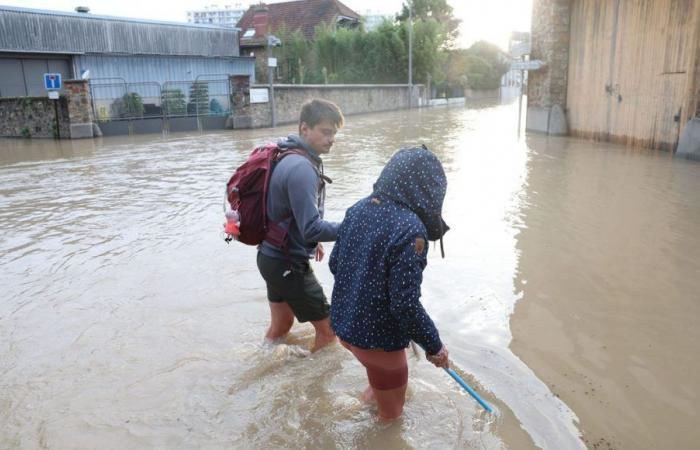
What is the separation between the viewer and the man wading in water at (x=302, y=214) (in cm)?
318

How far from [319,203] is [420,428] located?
52.9 inches

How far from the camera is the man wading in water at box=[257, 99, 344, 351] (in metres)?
3.18

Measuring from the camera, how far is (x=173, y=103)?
2342 centimetres

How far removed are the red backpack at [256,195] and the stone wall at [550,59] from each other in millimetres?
14923

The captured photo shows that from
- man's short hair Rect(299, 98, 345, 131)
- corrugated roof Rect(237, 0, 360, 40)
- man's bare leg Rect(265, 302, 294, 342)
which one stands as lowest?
man's bare leg Rect(265, 302, 294, 342)

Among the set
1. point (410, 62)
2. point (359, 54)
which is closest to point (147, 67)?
point (359, 54)

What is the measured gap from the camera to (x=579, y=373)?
361 cm

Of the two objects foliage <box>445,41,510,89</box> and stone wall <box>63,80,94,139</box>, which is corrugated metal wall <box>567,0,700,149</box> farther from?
foliage <box>445,41,510,89</box>

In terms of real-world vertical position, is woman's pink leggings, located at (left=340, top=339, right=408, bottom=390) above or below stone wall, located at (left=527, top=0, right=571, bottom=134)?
below

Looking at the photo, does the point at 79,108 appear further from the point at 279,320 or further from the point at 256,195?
the point at 256,195

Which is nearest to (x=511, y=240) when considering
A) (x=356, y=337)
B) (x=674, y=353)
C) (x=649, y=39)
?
(x=674, y=353)

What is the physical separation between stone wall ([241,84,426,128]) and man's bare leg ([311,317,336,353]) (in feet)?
63.2

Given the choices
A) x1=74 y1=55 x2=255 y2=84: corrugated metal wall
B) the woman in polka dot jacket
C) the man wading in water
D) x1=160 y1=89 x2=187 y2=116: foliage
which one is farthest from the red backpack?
x1=74 y1=55 x2=255 y2=84: corrugated metal wall

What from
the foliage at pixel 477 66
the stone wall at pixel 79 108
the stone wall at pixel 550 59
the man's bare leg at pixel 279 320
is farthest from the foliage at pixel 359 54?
the man's bare leg at pixel 279 320
